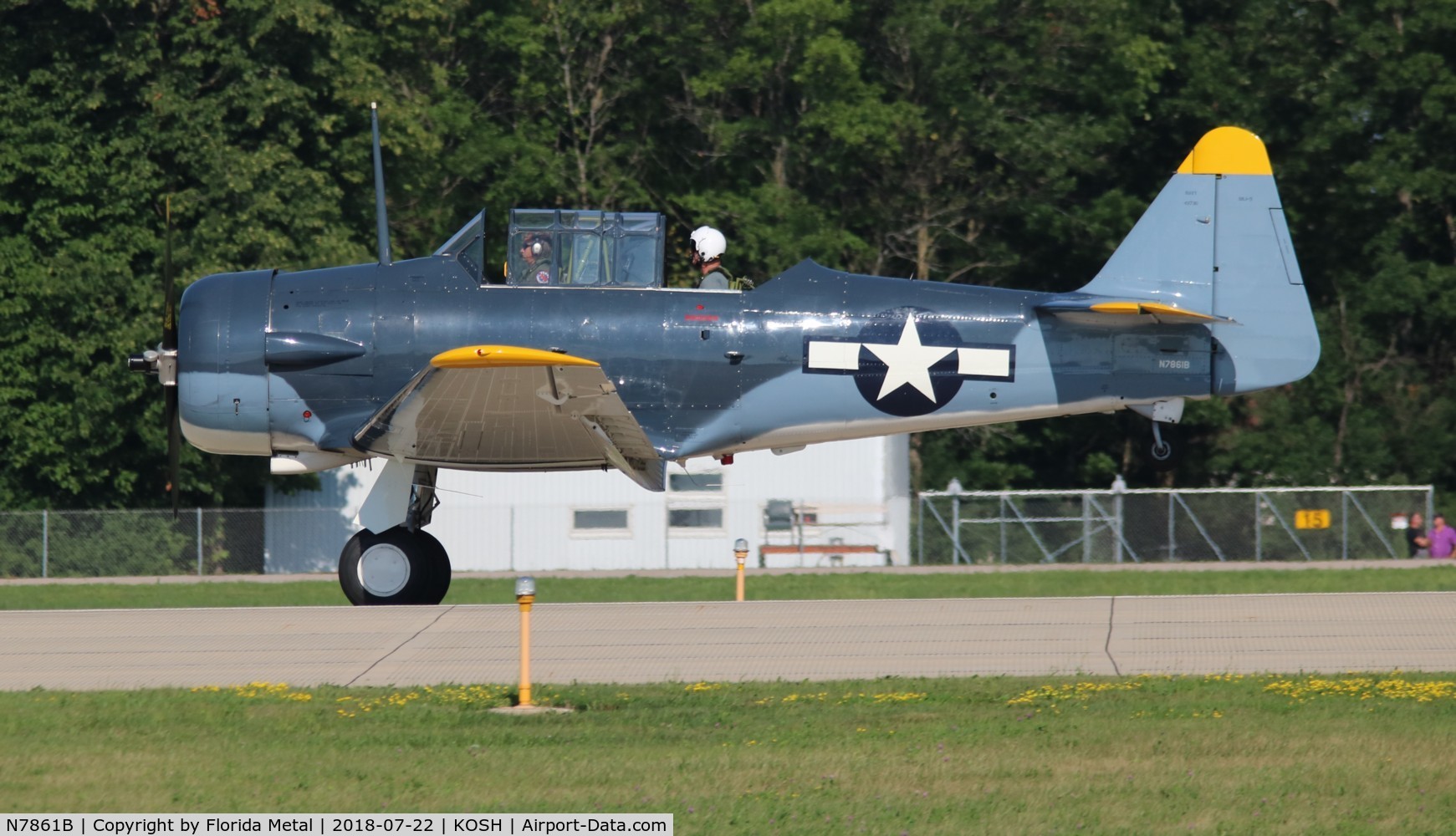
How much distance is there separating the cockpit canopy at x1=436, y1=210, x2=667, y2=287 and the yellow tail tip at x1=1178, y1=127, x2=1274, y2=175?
4944 mm

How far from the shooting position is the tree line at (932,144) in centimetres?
2792

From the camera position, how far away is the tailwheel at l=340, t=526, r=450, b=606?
45.9 ft

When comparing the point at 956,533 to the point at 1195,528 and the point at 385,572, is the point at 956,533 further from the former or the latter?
the point at 385,572

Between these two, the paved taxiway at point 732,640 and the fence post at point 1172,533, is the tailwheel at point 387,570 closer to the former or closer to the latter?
the paved taxiway at point 732,640

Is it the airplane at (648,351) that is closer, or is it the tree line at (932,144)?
the airplane at (648,351)

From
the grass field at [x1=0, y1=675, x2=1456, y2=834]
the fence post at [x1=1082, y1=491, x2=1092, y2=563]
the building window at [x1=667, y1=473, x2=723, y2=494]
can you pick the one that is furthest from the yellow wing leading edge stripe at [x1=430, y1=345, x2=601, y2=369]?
the fence post at [x1=1082, y1=491, x2=1092, y2=563]

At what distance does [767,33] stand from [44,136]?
44.4ft

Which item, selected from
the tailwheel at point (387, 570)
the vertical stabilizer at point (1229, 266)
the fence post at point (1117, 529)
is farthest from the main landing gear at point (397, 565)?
the fence post at point (1117, 529)

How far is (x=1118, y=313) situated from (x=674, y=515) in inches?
554

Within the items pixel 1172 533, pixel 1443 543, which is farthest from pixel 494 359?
pixel 1443 543

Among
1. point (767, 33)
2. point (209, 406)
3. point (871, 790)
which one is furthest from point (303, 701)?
point (767, 33)

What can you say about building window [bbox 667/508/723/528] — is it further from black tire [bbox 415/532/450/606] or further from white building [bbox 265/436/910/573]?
black tire [bbox 415/532/450/606]

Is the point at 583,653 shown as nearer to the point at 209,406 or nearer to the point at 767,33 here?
the point at 209,406

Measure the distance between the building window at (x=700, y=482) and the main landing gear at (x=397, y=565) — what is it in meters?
13.0
